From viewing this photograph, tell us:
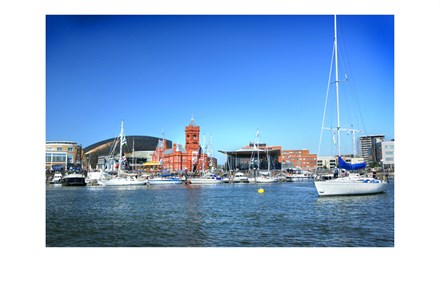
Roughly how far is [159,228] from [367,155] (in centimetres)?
3792

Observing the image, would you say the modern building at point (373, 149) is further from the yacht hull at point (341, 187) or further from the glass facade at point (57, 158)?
the glass facade at point (57, 158)

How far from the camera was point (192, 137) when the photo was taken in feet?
194

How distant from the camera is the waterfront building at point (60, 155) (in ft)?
150

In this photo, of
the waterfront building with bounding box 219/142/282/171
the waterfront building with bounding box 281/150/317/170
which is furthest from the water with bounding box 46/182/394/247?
the waterfront building with bounding box 281/150/317/170

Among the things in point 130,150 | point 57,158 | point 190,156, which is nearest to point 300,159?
point 190,156

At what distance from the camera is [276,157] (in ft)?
239

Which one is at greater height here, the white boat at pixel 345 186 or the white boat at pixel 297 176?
the white boat at pixel 345 186

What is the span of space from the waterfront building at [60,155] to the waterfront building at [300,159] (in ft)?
129

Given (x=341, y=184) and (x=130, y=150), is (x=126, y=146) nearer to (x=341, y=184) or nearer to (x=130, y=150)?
A: (x=130, y=150)

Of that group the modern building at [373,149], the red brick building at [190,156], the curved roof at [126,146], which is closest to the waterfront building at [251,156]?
the red brick building at [190,156]

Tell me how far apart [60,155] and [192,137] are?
20020 mm
